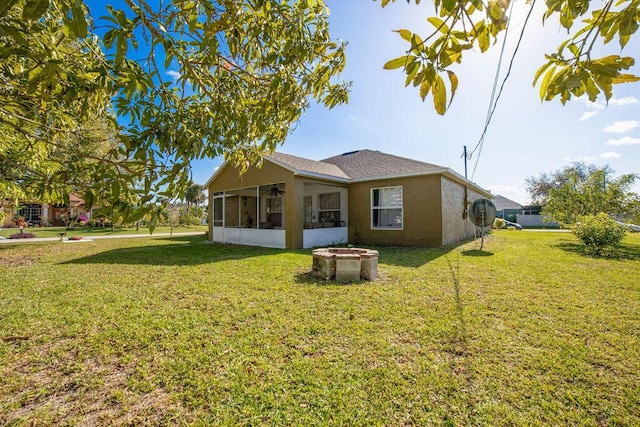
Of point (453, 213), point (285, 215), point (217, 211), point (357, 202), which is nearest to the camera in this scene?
point (285, 215)

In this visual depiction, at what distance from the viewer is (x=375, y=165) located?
13.0 metres

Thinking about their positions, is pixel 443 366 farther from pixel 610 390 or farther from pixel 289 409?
pixel 289 409

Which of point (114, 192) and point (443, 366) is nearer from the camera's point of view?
point (114, 192)

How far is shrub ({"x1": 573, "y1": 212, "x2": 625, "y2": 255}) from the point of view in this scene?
29.8 ft

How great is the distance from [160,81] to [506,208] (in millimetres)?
43532

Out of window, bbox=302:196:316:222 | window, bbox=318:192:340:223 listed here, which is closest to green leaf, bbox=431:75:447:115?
window, bbox=318:192:340:223

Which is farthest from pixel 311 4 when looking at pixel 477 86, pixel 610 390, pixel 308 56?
pixel 610 390

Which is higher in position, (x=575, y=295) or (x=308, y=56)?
(x=308, y=56)

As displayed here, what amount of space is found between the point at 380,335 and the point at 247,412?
1.71 m

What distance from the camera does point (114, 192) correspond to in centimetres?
140

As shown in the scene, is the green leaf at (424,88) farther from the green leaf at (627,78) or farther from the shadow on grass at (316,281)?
the shadow on grass at (316,281)

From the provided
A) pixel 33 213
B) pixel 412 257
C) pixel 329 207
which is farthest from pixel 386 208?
pixel 33 213

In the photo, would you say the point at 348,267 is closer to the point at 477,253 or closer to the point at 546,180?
the point at 477,253

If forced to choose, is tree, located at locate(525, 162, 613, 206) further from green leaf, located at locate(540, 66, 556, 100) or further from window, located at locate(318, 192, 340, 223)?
green leaf, located at locate(540, 66, 556, 100)
